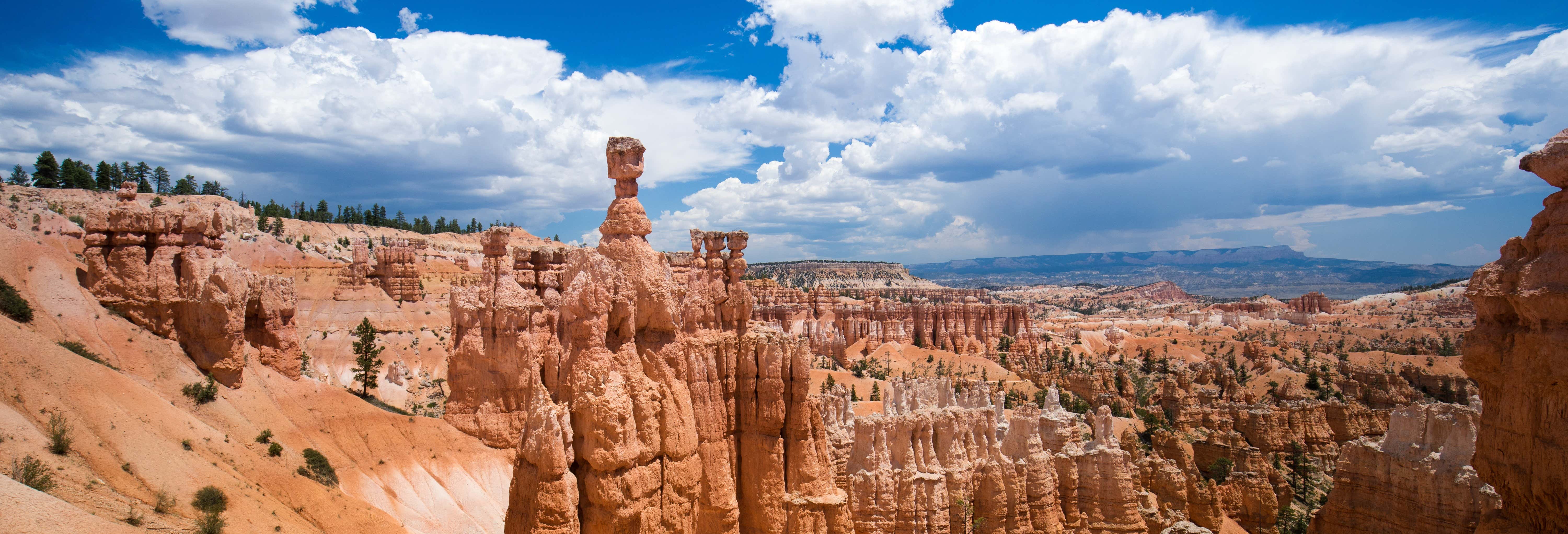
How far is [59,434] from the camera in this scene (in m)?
14.0

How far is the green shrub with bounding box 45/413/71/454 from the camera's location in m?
13.8

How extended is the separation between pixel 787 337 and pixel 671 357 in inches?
128

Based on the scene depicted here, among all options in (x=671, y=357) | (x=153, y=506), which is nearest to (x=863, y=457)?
(x=671, y=357)

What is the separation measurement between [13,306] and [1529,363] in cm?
3371

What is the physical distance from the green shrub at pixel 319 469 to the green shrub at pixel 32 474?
9.66 m

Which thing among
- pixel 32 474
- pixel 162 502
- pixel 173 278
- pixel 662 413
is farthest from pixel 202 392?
pixel 662 413

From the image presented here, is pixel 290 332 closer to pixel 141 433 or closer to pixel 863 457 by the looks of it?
pixel 141 433

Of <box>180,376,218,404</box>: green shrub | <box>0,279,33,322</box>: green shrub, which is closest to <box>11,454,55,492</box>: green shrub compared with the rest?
<box>180,376,218,404</box>: green shrub

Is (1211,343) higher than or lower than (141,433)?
lower

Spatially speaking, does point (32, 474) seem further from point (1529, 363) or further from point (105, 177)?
point (105, 177)

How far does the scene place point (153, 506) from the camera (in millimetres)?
14297

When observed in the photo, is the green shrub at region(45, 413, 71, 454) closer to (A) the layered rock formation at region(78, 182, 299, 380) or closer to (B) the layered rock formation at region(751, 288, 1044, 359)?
(A) the layered rock formation at region(78, 182, 299, 380)

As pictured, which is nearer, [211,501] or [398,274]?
[211,501]

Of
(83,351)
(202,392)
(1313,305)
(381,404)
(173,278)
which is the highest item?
(173,278)
